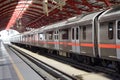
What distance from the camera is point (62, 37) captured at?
2223cm

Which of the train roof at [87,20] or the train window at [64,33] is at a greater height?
the train roof at [87,20]

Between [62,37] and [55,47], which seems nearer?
[62,37]

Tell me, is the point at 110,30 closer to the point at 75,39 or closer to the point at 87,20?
the point at 87,20

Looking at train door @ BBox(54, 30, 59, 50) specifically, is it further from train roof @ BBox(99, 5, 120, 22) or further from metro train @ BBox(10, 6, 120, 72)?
train roof @ BBox(99, 5, 120, 22)

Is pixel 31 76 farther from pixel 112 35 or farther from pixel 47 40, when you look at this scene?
pixel 47 40

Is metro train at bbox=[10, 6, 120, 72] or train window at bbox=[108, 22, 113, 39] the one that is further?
train window at bbox=[108, 22, 113, 39]

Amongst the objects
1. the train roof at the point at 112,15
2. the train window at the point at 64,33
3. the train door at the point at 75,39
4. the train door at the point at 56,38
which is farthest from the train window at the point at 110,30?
the train door at the point at 56,38

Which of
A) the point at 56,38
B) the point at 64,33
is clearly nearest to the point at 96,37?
the point at 64,33

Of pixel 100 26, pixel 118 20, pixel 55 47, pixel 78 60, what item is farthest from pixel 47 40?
pixel 118 20

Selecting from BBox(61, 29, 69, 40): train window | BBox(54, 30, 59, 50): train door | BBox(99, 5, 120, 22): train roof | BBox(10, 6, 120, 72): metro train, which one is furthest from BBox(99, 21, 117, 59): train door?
BBox(54, 30, 59, 50): train door

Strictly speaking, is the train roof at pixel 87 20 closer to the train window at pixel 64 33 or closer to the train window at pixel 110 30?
the train window at pixel 64 33

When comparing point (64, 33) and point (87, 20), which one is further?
point (64, 33)

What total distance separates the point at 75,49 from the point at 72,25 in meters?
1.70

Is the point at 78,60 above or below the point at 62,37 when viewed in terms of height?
below
